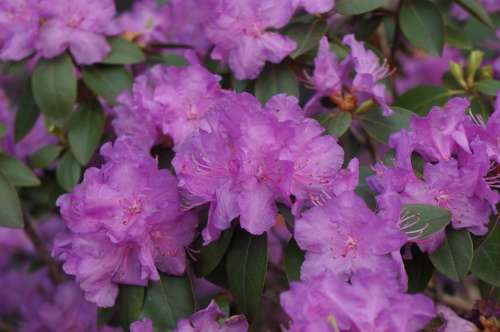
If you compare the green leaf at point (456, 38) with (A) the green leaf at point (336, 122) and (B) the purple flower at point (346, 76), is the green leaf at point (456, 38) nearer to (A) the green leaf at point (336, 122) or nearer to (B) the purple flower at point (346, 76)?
(B) the purple flower at point (346, 76)

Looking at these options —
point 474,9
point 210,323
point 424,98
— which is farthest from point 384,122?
point 210,323

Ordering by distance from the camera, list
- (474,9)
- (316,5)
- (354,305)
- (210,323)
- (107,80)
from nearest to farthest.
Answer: (354,305), (210,323), (316,5), (474,9), (107,80)

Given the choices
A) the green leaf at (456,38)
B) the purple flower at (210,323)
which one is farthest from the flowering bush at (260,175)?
the green leaf at (456,38)

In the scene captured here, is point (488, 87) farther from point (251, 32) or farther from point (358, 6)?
point (251, 32)

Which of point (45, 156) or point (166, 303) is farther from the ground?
point (166, 303)

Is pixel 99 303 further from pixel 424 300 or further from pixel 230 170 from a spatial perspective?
pixel 424 300
